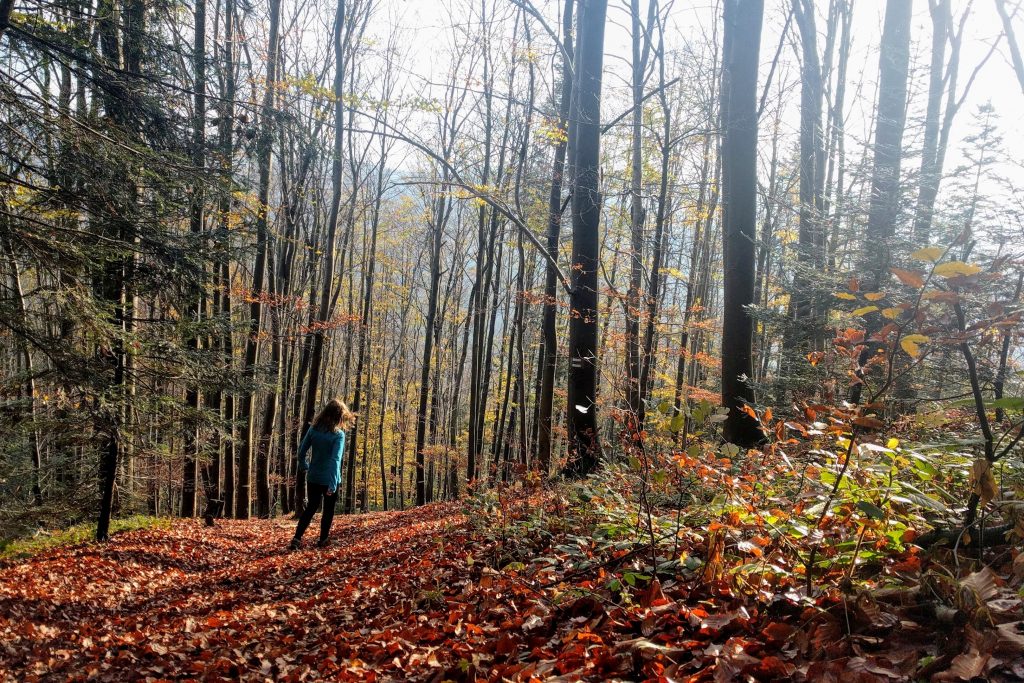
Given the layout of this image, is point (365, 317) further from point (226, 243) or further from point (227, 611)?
point (227, 611)

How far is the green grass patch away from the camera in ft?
24.5

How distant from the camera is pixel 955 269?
2.12 metres

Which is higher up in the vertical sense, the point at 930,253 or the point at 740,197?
the point at 740,197

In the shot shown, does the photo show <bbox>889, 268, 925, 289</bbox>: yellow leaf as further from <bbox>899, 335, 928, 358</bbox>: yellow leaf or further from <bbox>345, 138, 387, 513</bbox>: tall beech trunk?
<bbox>345, 138, 387, 513</bbox>: tall beech trunk

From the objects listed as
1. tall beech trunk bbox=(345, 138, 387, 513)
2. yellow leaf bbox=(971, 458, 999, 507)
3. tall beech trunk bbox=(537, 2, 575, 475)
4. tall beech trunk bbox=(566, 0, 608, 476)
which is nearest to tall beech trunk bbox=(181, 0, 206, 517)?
tall beech trunk bbox=(566, 0, 608, 476)

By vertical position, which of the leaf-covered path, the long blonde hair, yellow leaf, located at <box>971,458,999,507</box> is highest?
yellow leaf, located at <box>971,458,999,507</box>

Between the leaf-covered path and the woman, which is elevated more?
the woman

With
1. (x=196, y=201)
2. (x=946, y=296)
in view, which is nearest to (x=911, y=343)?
(x=946, y=296)

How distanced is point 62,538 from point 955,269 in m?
10.9

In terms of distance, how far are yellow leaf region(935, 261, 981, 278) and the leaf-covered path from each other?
279 centimetres

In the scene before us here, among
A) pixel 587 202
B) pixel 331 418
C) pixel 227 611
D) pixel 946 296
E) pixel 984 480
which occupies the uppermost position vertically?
pixel 587 202

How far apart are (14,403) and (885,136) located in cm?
1323

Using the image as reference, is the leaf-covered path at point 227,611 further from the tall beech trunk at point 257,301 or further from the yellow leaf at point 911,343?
the tall beech trunk at point 257,301

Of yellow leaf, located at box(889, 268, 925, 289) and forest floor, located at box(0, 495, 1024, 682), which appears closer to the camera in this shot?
forest floor, located at box(0, 495, 1024, 682)
